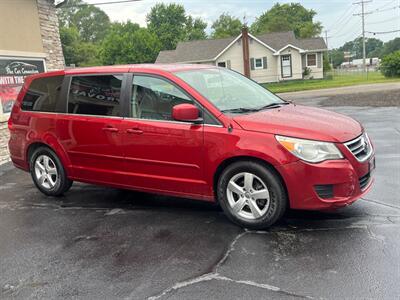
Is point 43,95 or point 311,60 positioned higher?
point 311,60

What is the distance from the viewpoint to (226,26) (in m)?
76.9

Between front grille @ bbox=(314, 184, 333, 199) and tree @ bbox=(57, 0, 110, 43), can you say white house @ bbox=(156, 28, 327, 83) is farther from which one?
tree @ bbox=(57, 0, 110, 43)

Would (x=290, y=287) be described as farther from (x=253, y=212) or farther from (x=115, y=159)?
(x=115, y=159)

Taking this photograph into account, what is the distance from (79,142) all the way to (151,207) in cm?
129

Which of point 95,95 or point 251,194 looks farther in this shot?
point 95,95

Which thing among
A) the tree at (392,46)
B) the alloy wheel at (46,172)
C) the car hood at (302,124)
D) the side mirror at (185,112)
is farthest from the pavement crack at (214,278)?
the tree at (392,46)

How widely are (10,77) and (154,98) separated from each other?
21.3 feet

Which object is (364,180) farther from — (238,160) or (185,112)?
(185,112)

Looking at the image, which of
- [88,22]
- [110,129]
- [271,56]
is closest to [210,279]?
[110,129]

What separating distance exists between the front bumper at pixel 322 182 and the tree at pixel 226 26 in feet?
219

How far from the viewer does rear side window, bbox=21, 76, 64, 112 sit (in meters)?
6.14

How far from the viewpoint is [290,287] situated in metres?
3.42

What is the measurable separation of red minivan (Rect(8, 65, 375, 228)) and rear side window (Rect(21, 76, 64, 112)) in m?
0.02

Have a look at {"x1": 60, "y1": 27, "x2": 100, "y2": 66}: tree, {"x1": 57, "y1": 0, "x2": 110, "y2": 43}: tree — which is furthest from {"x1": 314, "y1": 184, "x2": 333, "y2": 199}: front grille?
{"x1": 57, "y1": 0, "x2": 110, "y2": 43}: tree
